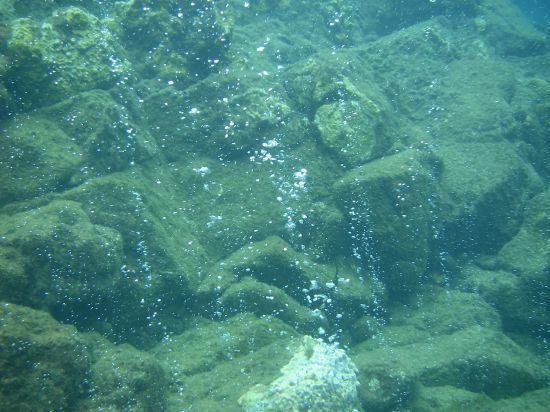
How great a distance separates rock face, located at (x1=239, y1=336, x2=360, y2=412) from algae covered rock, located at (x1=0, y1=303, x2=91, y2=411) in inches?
77.4

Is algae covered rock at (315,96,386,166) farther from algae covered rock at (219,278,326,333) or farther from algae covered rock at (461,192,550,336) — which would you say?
algae covered rock at (461,192,550,336)

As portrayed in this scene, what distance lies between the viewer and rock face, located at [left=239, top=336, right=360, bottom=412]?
4242 mm

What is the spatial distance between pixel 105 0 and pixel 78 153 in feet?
16.8

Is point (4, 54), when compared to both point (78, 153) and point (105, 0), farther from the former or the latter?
point (105, 0)

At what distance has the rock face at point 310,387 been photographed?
167 inches

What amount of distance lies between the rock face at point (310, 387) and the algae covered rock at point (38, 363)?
1.97 m

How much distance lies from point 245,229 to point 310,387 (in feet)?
10.7

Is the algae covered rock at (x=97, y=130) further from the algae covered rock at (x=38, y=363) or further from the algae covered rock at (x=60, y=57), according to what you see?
the algae covered rock at (x=38, y=363)

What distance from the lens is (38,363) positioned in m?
A: 3.73

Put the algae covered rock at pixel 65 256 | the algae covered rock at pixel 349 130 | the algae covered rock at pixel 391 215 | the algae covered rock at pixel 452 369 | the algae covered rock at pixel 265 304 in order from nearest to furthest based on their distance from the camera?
the algae covered rock at pixel 65 256
the algae covered rock at pixel 452 369
the algae covered rock at pixel 265 304
the algae covered rock at pixel 391 215
the algae covered rock at pixel 349 130

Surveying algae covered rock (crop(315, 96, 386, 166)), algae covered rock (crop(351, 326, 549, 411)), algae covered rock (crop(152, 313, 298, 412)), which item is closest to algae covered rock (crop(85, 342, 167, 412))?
algae covered rock (crop(152, 313, 298, 412))

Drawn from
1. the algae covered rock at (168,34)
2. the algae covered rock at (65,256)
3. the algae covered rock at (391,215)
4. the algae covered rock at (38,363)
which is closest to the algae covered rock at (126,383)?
the algae covered rock at (38,363)

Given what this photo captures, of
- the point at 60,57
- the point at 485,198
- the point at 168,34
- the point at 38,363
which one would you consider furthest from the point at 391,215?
the point at 60,57

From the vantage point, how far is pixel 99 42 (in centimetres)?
680
